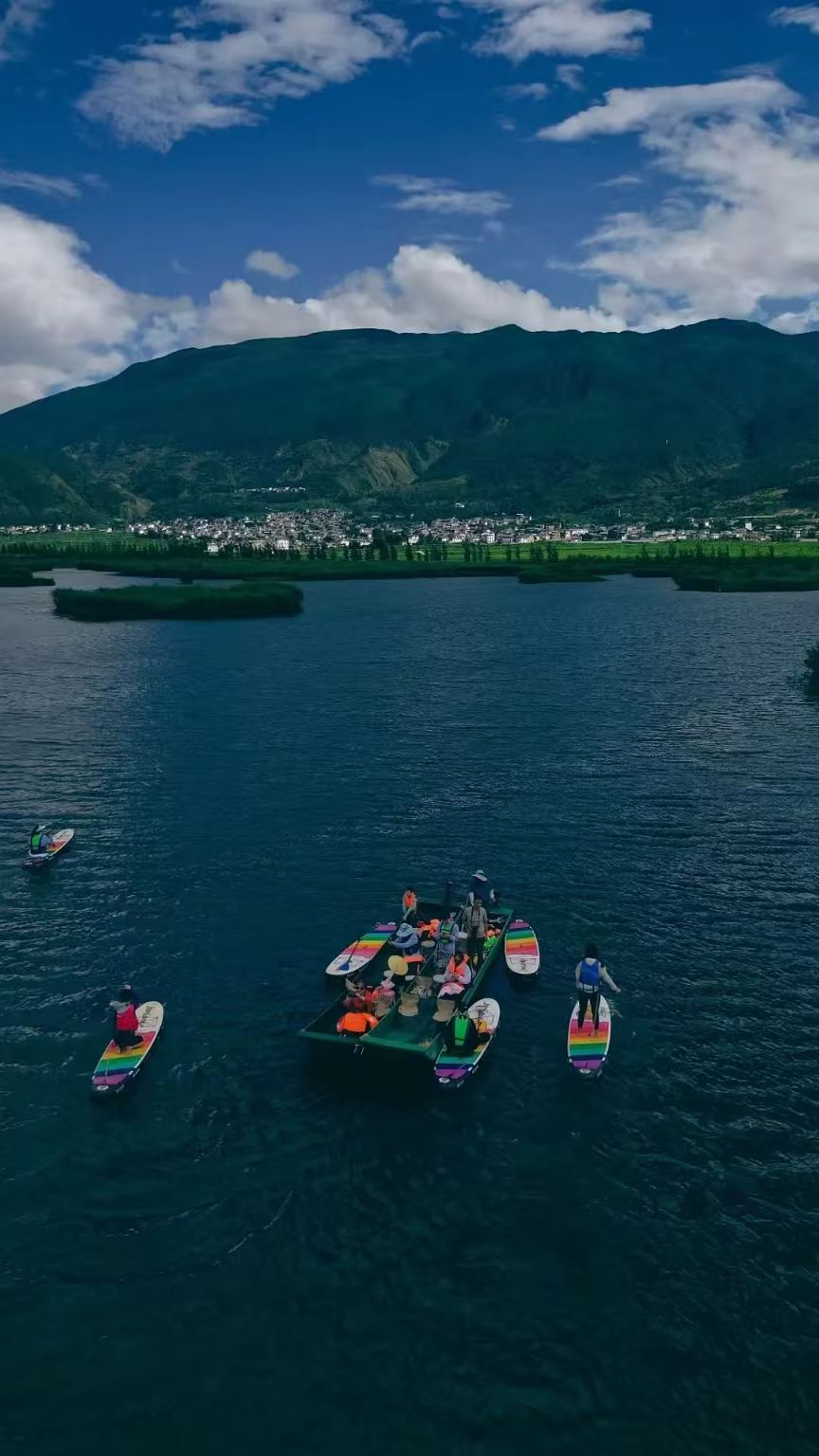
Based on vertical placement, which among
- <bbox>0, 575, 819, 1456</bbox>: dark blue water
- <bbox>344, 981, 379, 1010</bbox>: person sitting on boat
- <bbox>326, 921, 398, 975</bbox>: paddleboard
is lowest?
<bbox>0, 575, 819, 1456</bbox>: dark blue water

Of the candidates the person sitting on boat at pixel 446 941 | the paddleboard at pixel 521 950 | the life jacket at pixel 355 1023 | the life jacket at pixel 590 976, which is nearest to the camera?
Result: the life jacket at pixel 355 1023

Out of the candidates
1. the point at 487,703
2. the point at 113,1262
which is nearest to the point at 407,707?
the point at 487,703

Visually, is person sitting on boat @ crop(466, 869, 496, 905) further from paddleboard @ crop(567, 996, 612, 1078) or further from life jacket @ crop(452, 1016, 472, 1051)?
life jacket @ crop(452, 1016, 472, 1051)

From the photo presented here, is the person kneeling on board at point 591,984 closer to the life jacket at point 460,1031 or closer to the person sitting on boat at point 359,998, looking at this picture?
the life jacket at point 460,1031

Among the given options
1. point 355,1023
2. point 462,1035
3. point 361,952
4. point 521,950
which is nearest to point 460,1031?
point 462,1035

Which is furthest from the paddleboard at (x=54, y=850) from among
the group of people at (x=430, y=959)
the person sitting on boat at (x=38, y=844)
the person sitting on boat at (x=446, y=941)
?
the person sitting on boat at (x=446, y=941)

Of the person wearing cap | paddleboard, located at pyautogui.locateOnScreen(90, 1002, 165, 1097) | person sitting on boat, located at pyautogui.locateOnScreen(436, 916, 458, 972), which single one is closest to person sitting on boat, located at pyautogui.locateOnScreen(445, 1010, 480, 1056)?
person sitting on boat, located at pyautogui.locateOnScreen(436, 916, 458, 972)

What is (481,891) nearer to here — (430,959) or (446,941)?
(446,941)
